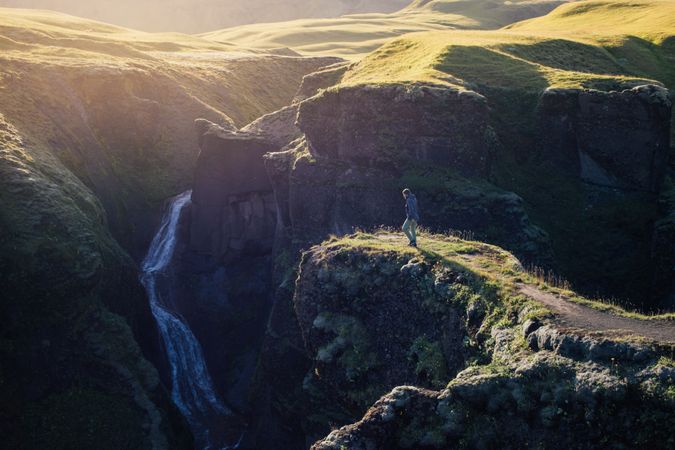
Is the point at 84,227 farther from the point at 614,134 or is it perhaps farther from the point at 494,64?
the point at 614,134

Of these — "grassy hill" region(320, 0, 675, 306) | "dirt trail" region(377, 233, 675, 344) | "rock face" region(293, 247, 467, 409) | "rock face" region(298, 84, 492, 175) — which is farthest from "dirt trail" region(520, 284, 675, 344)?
"rock face" region(298, 84, 492, 175)

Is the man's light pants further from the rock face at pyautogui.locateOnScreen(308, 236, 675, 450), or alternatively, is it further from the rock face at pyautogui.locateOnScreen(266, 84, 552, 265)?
the rock face at pyautogui.locateOnScreen(266, 84, 552, 265)

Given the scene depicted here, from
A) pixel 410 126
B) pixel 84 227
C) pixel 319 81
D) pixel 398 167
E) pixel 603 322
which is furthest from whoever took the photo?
pixel 319 81

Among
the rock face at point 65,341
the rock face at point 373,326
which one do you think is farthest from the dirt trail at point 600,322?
the rock face at point 65,341

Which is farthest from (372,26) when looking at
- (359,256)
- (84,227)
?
(359,256)

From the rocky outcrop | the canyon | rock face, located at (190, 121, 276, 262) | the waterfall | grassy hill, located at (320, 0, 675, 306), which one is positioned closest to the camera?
the canyon

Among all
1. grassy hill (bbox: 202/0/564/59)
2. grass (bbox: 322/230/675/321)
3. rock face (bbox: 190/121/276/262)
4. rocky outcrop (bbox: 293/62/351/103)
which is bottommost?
rock face (bbox: 190/121/276/262)

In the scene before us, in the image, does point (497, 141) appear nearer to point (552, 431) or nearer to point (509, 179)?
point (509, 179)
